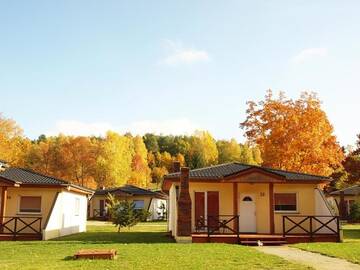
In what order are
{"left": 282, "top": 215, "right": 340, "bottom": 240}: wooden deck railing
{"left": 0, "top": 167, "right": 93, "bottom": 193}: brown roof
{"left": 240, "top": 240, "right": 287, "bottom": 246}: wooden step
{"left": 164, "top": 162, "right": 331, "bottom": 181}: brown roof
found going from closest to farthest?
{"left": 240, "top": 240, "right": 287, "bottom": 246}: wooden step → {"left": 282, "top": 215, "right": 340, "bottom": 240}: wooden deck railing → {"left": 164, "top": 162, "right": 331, "bottom": 181}: brown roof → {"left": 0, "top": 167, "right": 93, "bottom": 193}: brown roof

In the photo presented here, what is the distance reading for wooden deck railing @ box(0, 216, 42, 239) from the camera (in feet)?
75.8

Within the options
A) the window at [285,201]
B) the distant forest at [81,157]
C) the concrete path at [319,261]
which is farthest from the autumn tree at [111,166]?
the concrete path at [319,261]

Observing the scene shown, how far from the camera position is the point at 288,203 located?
23656 millimetres

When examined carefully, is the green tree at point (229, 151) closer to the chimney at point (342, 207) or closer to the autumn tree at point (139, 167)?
the autumn tree at point (139, 167)

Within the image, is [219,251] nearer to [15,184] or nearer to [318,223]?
[318,223]

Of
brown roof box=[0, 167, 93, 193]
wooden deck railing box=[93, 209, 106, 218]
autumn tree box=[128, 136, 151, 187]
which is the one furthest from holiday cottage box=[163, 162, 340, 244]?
autumn tree box=[128, 136, 151, 187]

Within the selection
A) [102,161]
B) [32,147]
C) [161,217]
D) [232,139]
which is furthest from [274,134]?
[232,139]

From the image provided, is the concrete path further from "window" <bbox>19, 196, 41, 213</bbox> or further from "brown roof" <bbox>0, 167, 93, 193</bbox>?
"window" <bbox>19, 196, 41, 213</bbox>

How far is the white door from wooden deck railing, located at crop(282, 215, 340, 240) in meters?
1.70

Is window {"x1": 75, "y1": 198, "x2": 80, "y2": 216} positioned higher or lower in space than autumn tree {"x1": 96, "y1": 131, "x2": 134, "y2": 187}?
lower

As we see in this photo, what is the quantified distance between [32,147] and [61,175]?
32.6ft

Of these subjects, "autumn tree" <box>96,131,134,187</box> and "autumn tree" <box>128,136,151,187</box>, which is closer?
"autumn tree" <box>96,131,134,187</box>

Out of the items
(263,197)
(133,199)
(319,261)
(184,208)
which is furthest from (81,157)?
(319,261)

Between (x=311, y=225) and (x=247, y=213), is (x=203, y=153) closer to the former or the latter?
(x=247, y=213)
